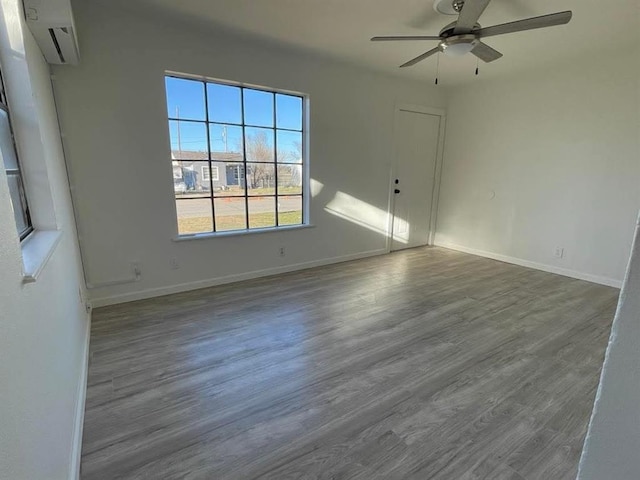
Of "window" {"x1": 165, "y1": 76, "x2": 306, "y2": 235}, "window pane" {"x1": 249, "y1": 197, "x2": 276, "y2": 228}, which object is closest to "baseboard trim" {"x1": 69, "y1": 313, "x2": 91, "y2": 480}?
"window" {"x1": 165, "y1": 76, "x2": 306, "y2": 235}

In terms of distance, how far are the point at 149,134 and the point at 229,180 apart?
0.87 m

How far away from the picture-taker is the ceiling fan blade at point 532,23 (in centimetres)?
191

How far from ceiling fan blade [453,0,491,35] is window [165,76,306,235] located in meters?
2.02

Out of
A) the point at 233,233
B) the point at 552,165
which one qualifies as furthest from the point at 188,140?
the point at 552,165

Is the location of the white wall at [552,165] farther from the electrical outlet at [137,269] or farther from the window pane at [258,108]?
the electrical outlet at [137,269]

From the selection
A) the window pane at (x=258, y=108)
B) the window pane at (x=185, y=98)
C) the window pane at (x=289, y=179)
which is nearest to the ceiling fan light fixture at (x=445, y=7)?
the window pane at (x=258, y=108)

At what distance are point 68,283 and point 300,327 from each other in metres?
1.59

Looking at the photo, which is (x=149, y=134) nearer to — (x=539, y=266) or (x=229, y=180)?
(x=229, y=180)

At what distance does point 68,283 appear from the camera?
73.7 inches

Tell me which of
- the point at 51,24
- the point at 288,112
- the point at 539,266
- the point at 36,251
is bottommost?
the point at 539,266

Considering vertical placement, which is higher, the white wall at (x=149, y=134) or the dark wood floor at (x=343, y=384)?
the white wall at (x=149, y=134)

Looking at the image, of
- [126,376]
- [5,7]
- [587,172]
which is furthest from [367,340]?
[587,172]

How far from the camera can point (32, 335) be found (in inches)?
38.4

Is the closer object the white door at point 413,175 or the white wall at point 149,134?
the white wall at point 149,134
